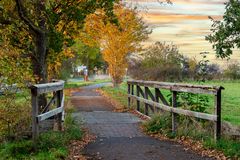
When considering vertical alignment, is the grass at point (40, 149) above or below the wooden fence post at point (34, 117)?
below

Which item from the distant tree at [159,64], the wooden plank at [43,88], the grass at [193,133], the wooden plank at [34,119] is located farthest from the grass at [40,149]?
the distant tree at [159,64]

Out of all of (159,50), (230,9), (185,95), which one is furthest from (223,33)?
(159,50)

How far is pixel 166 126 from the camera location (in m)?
13.5

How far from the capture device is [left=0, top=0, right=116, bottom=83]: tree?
1388 cm

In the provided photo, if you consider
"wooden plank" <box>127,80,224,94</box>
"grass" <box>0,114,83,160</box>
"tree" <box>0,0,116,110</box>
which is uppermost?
"tree" <box>0,0,116,110</box>

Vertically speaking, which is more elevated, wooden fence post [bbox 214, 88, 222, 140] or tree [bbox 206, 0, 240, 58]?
tree [bbox 206, 0, 240, 58]

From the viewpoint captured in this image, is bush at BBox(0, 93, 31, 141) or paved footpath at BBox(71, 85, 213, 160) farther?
bush at BBox(0, 93, 31, 141)

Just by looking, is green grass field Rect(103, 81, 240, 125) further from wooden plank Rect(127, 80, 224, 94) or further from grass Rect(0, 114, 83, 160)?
grass Rect(0, 114, 83, 160)

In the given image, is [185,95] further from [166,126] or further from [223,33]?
[223,33]

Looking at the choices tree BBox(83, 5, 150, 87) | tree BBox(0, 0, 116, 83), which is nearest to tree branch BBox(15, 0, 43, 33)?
tree BBox(0, 0, 116, 83)

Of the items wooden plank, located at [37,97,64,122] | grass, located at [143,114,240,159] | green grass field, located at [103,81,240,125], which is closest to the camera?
grass, located at [143,114,240,159]

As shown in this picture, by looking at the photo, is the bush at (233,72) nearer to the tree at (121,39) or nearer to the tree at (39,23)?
the tree at (121,39)

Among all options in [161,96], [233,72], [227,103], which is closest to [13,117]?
[161,96]

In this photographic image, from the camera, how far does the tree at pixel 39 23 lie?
1388 centimetres
